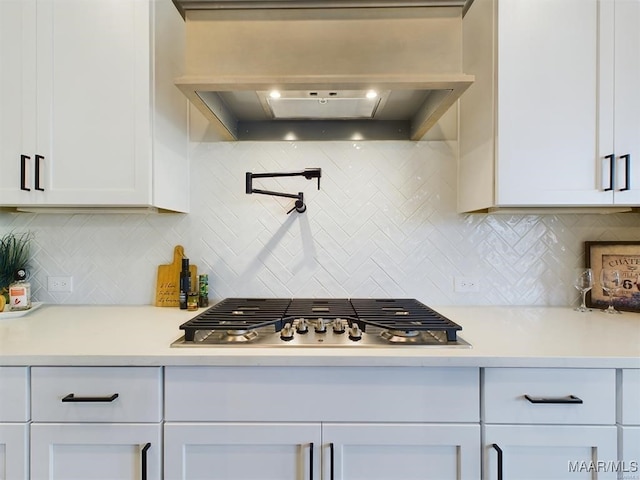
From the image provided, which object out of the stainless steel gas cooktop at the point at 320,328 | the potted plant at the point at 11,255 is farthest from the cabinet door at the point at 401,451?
the potted plant at the point at 11,255

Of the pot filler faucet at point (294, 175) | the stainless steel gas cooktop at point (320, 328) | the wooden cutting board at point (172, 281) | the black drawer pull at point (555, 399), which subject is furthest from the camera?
the wooden cutting board at point (172, 281)

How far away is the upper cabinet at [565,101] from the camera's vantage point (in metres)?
1.21

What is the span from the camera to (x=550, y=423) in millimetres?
955

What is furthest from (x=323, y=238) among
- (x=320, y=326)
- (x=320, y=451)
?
(x=320, y=451)

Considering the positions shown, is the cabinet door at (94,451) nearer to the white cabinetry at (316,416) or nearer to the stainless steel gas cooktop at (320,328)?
the white cabinetry at (316,416)

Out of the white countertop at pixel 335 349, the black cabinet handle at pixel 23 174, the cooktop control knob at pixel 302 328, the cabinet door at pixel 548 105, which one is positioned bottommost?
the white countertop at pixel 335 349

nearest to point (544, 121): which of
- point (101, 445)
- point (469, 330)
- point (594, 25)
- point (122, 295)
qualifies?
point (594, 25)

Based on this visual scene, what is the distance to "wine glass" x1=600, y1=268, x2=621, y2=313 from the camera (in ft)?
4.91

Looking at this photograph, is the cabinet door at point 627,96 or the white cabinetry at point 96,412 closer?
the white cabinetry at point 96,412

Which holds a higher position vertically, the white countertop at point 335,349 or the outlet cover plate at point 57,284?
the outlet cover plate at point 57,284

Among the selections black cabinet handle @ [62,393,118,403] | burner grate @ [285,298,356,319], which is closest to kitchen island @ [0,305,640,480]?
black cabinet handle @ [62,393,118,403]

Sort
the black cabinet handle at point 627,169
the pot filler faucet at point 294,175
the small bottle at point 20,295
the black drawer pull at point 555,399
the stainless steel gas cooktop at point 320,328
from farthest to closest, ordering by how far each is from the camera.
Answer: the small bottle at point 20,295 < the pot filler faucet at point 294,175 < the black cabinet handle at point 627,169 < the stainless steel gas cooktop at point 320,328 < the black drawer pull at point 555,399

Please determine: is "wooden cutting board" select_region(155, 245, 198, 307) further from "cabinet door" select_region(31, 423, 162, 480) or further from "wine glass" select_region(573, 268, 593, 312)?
"wine glass" select_region(573, 268, 593, 312)

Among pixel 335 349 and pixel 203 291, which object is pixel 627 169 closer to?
pixel 335 349
